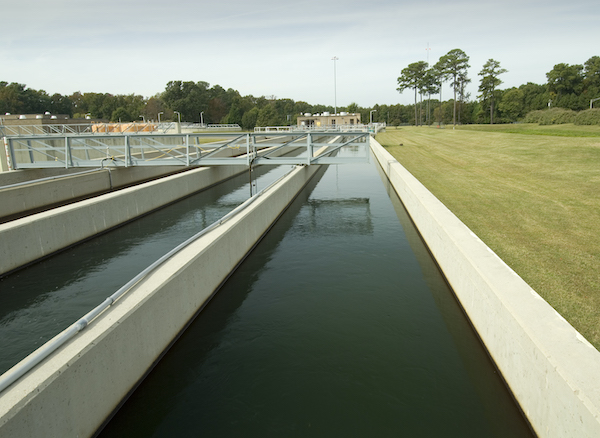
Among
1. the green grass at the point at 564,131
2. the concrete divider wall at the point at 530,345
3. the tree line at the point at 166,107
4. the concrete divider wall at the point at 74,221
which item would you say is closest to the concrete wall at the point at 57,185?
the concrete divider wall at the point at 74,221

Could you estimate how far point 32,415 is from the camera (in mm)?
4688

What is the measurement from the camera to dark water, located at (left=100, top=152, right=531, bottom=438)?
20.4ft

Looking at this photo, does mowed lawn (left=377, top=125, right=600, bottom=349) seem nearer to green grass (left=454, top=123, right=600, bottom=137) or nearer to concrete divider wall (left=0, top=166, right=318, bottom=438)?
concrete divider wall (left=0, top=166, right=318, bottom=438)

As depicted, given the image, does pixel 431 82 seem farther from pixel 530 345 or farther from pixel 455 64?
pixel 530 345

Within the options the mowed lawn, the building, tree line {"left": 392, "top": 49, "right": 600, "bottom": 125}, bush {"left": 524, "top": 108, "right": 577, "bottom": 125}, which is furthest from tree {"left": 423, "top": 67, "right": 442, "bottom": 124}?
the mowed lawn

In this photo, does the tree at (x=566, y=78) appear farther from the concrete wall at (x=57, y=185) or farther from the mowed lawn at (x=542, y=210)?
the concrete wall at (x=57, y=185)

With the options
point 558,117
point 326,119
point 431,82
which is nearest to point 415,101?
point 431,82

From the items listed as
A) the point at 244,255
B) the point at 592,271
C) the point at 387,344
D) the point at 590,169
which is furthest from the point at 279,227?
the point at 590,169

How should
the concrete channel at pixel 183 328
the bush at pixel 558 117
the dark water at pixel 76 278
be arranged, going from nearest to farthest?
the concrete channel at pixel 183 328, the dark water at pixel 76 278, the bush at pixel 558 117

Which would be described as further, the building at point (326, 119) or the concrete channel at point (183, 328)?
the building at point (326, 119)

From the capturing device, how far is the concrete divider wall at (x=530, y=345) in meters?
4.54

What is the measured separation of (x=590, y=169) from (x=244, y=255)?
17.0m

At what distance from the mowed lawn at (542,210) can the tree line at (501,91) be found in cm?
5150

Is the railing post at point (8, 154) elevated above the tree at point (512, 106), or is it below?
below
